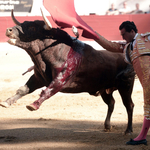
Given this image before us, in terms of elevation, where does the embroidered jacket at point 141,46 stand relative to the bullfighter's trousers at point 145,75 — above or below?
above

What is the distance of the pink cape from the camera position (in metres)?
3.63

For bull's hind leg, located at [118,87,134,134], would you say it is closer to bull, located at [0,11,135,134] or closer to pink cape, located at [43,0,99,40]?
bull, located at [0,11,135,134]

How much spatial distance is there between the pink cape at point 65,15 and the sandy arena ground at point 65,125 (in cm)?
130

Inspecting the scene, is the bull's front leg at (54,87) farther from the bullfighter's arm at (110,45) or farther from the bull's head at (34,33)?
the bullfighter's arm at (110,45)

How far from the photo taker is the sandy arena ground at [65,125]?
11.8 feet

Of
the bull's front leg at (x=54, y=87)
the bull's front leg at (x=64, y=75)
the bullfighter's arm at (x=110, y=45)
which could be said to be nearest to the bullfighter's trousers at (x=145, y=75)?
the bullfighter's arm at (x=110, y=45)

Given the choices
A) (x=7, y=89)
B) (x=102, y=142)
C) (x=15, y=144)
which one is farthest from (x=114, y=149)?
(x=7, y=89)

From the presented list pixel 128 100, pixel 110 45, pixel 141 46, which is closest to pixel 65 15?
pixel 110 45

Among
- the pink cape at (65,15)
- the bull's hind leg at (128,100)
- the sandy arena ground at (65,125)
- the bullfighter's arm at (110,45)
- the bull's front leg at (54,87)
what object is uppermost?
the pink cape at (65,15)

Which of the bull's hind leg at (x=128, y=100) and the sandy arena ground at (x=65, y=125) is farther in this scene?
the bull's hind leg at (x=128, y=100)

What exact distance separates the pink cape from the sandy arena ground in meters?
1.30

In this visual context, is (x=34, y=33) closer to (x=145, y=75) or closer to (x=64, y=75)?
(x=64, y=75)

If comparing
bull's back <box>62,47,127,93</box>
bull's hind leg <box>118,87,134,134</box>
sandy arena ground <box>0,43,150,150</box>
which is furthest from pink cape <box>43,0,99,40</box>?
sandy arena ground <box>0,43,150,150</box>

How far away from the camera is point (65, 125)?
4918mm
